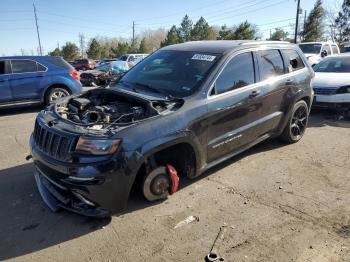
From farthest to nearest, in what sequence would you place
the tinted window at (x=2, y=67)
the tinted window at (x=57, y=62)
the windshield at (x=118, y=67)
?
the windshield at (x=118, y=67), the tinted window at (x=57, y=62), the tinted window at (x=2, y=67)

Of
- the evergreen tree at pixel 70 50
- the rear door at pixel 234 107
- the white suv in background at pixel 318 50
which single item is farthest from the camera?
the evergreen tree at pixel 70 50

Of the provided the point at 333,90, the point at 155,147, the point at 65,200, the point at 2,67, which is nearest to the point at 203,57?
the point at 155,147

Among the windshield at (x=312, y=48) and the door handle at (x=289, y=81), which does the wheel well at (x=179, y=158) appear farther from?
the windshield at (x=312, y=48)

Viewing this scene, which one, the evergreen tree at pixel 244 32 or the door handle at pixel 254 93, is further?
the evergreen tree at pixel 244 32

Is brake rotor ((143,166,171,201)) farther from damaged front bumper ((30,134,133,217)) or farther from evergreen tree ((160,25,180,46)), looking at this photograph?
evergreen tree ((160,25,180,46))

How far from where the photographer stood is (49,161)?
3.55 meters

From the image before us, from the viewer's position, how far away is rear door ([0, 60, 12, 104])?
919cm

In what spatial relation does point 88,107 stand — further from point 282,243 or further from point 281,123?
point 281,123

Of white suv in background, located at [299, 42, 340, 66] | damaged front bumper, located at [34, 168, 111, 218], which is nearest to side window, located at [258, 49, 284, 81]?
damaged front bumper, located at [34, 168, 111, 218]

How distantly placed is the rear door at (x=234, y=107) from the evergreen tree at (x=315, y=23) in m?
51.7

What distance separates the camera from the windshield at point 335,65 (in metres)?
9.62

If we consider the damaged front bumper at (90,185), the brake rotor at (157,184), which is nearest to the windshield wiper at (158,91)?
the brake rotor at (157,184)

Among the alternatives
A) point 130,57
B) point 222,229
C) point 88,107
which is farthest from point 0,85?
point 130,57

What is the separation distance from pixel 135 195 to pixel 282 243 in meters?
1.79
